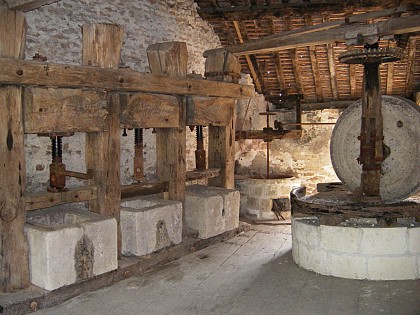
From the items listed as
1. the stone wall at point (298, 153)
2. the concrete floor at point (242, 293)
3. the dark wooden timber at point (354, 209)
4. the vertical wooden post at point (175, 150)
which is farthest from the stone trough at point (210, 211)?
the stone wall at point (298, 153)

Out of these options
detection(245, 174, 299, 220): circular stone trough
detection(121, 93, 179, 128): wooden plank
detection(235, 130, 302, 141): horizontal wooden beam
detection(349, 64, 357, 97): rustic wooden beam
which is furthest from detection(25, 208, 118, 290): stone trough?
detection(349, 64, 357, 97): rustic wooden beam

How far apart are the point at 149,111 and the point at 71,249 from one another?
6.30 feet

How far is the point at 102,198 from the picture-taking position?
16.3ft

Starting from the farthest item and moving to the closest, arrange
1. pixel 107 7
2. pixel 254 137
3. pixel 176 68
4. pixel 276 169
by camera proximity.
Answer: pixel 276 169, pixel 254 137, pixel 107 7, pixel 176 68

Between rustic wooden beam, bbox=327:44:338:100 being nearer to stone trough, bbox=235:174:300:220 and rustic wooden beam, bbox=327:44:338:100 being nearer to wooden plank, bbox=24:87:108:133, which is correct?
stone trough, bbox=235:174:300:220

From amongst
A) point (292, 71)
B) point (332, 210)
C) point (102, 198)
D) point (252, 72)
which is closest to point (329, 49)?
point (292, 71)

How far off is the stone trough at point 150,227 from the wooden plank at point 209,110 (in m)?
1.20

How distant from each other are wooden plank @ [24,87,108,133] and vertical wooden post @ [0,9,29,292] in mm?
118

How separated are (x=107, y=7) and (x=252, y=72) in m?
3.50

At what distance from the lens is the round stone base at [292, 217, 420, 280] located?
15.4ft

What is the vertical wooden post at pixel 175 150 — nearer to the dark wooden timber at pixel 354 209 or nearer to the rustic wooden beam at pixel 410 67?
the dark wooden timber at pixel 354 209

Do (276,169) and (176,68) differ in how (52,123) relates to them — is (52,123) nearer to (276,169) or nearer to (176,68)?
(176,68)

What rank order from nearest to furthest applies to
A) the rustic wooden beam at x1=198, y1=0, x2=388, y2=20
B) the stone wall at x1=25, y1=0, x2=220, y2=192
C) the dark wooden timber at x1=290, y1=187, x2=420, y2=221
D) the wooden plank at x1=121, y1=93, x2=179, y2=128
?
the dark wooden timber at x1=290, y1=187, x2=420, y2=221, the wooden plank at x1=121, y1=93, x2=179, y2=128, the stone wall at x1=25, y1=0, x2=220, y2=192, the rustic wooden beam at x1=198, y1=0, x2=388, y2=20

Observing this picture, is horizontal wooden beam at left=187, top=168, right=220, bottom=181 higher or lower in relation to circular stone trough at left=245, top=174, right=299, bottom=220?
higher
